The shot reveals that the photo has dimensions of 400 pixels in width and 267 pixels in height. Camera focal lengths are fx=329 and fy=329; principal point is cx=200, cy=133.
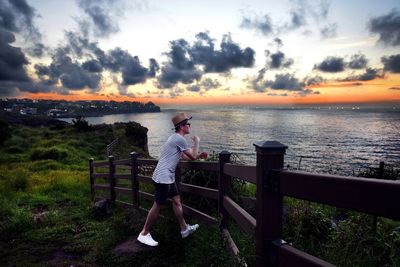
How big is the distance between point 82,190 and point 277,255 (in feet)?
41.1

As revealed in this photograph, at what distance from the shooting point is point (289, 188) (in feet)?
8.01

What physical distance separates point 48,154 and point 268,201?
33.3 metres

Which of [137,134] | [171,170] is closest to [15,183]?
[171,170]

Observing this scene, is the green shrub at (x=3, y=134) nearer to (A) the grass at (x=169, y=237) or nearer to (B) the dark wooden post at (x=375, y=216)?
(A) the grass at (x=169, y=237)

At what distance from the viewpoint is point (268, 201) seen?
2.70 m

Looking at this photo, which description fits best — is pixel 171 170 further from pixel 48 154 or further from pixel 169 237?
pixel 48 154

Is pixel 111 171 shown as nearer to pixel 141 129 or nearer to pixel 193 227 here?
pixel 193 227

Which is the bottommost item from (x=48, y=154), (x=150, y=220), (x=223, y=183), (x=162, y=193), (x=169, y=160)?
(x=48, y=154)

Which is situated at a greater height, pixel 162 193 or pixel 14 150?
pixel 162 193

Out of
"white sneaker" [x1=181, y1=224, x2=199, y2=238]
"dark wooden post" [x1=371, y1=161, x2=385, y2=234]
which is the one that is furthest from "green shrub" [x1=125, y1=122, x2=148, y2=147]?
"white sneaker" [x1=181, y1=224, x2=199, y2=238]

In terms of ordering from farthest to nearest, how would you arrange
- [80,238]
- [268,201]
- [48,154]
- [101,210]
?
[48,154] < [101,210] < [80,238] < [268,201]

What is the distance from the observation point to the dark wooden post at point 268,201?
2641mm

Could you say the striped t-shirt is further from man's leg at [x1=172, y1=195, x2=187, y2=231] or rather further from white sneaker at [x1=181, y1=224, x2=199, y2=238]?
white sneaker at [x1=181, y1=224, x2=199, y2=238]

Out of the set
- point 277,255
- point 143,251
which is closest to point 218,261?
point 277,255
